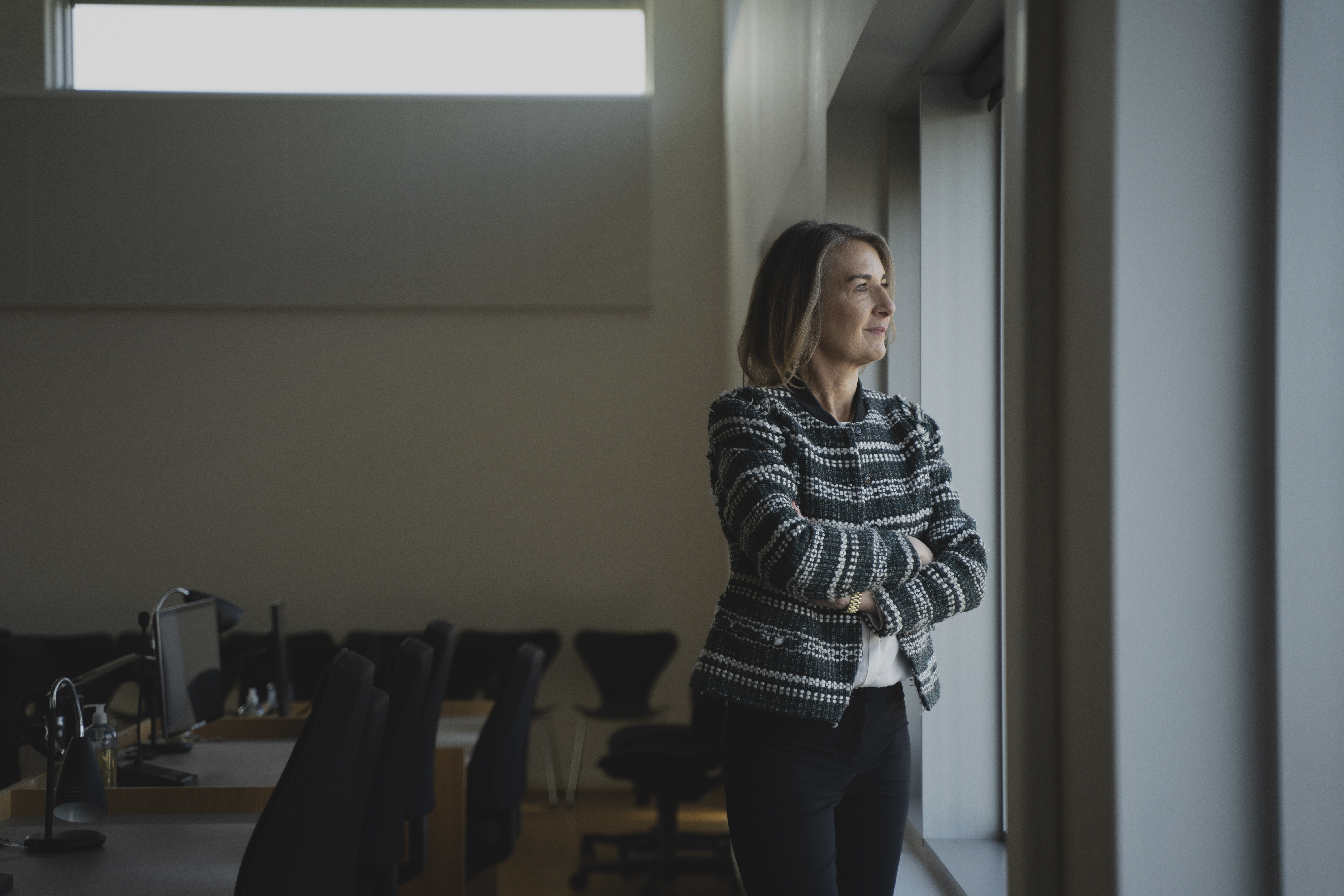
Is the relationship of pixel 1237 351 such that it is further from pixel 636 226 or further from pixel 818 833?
pixel 636 226

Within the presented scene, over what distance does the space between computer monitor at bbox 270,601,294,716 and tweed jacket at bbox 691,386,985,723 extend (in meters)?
2.82

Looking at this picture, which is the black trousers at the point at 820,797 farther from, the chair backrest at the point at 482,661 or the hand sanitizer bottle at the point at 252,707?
the chair backrest at the point at 482,661

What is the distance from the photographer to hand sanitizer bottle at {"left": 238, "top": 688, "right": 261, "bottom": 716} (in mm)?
3861

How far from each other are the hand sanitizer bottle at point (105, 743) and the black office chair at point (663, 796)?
1.81 metres

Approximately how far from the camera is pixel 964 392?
245 centimetres

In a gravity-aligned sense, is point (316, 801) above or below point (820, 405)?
below

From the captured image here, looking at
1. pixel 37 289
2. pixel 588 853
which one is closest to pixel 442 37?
pixel 37 289

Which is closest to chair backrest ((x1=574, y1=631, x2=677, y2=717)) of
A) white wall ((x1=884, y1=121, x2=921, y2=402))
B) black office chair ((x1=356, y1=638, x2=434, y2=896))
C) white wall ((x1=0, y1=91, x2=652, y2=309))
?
white wall ((x1=0, y1=91, x2=652, y2=309))

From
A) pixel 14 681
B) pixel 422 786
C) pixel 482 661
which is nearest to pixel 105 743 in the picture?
pixel 422 786

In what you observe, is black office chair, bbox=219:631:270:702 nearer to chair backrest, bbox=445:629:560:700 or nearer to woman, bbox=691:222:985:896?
→ chair backrest, bbox=445:629:560:700

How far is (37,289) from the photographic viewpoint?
5.95m

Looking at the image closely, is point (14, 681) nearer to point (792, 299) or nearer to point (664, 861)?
point (664, 861)

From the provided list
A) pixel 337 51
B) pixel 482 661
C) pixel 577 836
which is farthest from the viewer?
pixel 337 51

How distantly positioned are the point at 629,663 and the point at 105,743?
3.56 m
